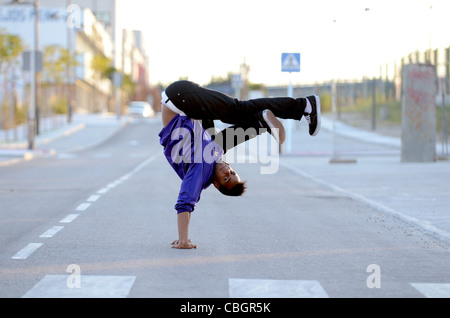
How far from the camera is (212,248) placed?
8859 millimetres

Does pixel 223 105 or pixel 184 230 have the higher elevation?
pixel 223 105

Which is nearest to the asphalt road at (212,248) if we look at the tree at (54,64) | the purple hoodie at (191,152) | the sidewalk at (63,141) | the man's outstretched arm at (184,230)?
the man's outstretched arm at (184,230)

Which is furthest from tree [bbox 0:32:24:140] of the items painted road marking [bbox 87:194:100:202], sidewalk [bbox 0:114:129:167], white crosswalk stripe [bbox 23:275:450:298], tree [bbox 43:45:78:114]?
white crosswalk stripe [bbox 23:275:450:298]

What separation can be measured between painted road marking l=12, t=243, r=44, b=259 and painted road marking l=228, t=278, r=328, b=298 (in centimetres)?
221

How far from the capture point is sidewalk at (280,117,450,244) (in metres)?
12.4

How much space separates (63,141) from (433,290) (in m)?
43.7

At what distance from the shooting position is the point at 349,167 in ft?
83.0

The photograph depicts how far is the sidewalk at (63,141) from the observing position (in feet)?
106

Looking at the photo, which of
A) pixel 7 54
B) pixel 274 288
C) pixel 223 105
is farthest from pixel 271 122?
pixel 7 54

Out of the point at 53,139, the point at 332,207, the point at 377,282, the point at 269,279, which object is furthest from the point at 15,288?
the point at 53,139

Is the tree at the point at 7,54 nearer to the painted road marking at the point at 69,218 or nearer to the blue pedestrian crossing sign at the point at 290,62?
the blue pedestrian crossing sign at the point at 290,62

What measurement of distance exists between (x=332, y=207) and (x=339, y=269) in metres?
6.45

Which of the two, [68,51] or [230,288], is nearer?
[230,288]

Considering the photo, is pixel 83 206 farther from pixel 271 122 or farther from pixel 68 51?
pixel 68 51
